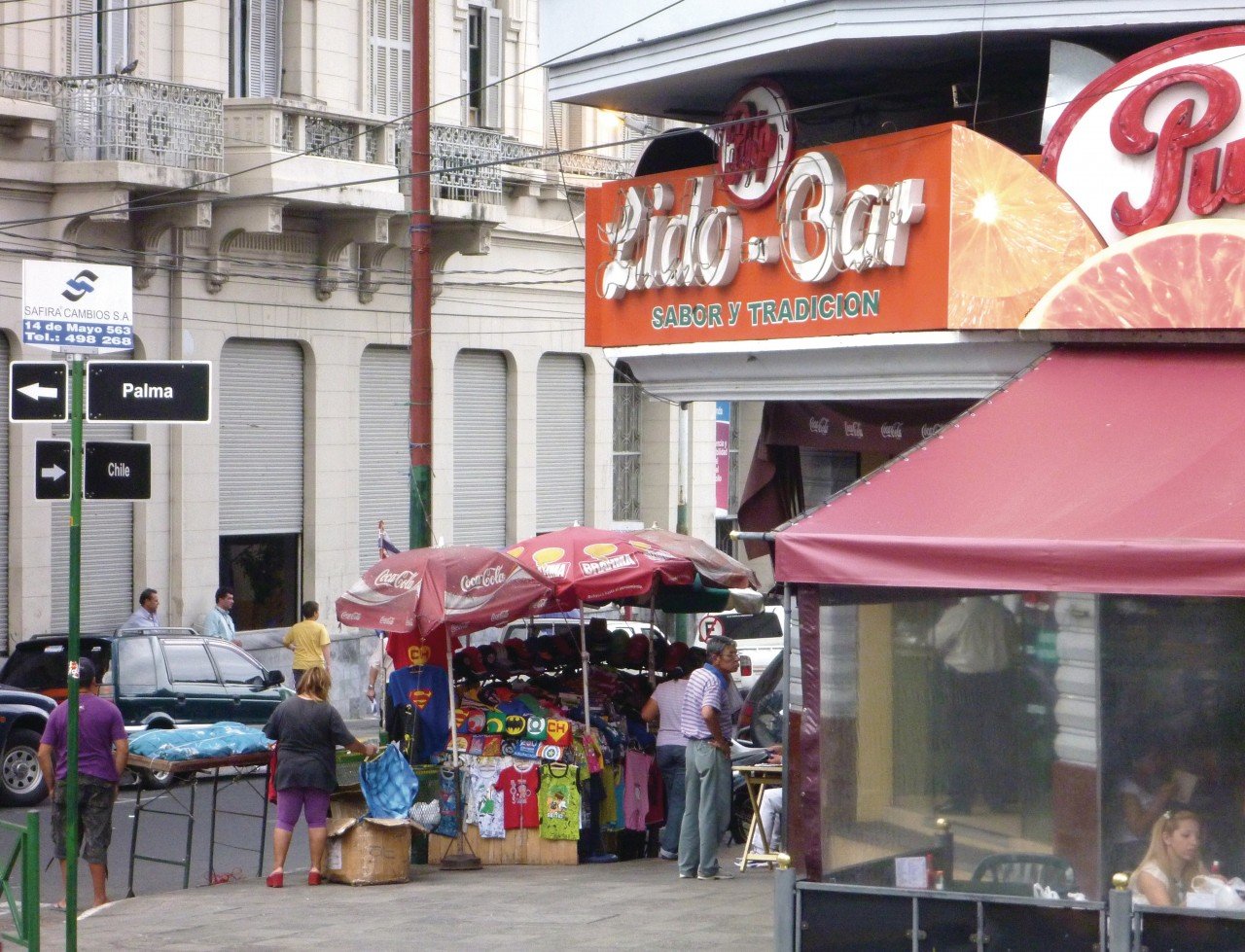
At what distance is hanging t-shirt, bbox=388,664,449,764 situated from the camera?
13.9 m

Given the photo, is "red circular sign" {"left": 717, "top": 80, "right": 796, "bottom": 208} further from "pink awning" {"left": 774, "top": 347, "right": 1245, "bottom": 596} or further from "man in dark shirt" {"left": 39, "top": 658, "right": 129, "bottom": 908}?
"man in dark shirt" {"left": 39, "top": 658, "right": 129, "bottom": 908}

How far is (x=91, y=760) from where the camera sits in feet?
39.2

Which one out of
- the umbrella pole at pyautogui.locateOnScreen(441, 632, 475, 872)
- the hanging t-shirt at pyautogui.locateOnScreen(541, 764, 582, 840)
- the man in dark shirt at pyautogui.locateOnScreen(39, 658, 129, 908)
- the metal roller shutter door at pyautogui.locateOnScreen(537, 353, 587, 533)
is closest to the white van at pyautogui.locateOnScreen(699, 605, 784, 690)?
the metal roller shutter door at pyautogui.locateOnScreen(537, 353, 587, 533)

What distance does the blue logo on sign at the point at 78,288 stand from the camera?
9281 mm

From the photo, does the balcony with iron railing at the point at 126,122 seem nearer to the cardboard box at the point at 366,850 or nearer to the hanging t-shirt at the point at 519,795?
the hanging t-shirt at the point at 519,795

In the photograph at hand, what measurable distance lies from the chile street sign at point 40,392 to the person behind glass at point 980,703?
15.2 ft

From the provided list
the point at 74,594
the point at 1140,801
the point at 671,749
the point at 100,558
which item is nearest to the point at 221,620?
the point at 100,558

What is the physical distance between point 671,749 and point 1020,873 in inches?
248

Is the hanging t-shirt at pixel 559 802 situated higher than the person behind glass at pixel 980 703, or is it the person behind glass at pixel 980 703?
the person behind glass at pixel 980 703

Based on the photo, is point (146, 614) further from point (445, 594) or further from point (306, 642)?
point (445, 594)

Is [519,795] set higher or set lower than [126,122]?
lower

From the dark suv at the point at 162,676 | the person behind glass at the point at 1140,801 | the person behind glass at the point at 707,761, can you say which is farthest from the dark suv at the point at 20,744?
the person behind glass at the point at 1140,801

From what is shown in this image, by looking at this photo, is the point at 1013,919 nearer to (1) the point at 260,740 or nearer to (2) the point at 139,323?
(1) the point at 260,740

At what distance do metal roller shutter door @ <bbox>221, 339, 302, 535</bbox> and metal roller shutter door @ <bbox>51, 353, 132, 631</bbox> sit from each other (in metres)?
1.61
